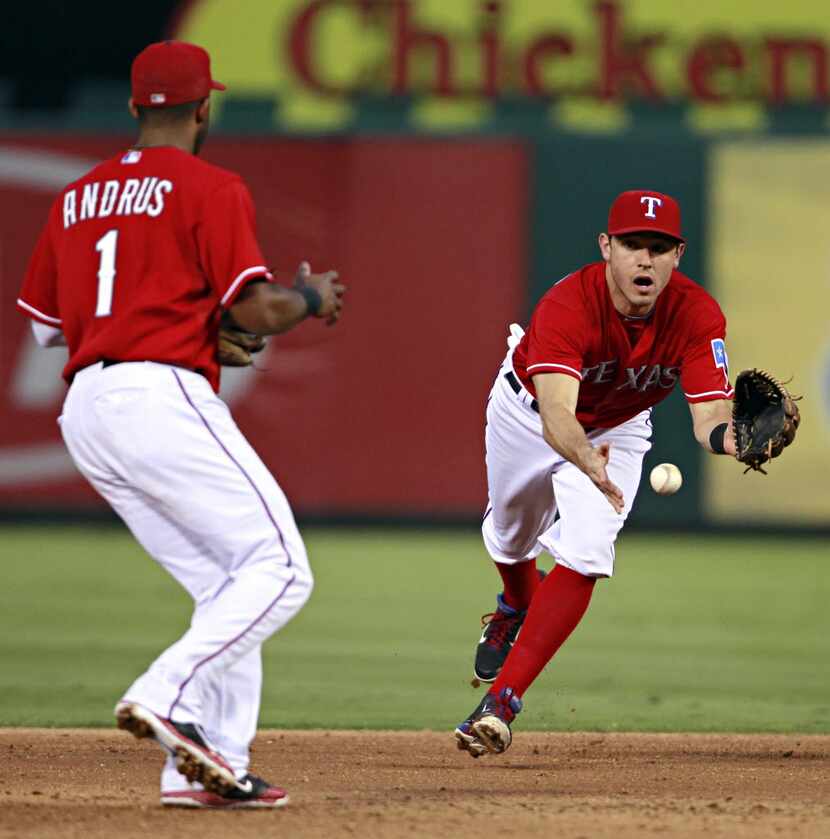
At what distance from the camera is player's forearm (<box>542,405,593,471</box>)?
5203 mm

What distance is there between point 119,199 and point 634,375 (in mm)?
1958

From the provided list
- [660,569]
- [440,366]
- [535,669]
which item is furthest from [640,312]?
[440,366]

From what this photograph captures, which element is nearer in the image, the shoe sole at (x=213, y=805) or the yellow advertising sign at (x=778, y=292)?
the shoe sole at (x=213, y=805)

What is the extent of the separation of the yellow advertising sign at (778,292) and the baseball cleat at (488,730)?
8.35 meters

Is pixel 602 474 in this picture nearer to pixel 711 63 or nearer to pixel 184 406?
pixel 184 406

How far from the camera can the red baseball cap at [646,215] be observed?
218 inches

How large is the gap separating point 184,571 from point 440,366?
9.12 meters

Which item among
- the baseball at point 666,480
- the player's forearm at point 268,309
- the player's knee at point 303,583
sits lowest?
the player's knee at point 303,583

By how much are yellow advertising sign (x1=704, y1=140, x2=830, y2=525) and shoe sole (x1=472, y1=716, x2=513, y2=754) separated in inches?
333

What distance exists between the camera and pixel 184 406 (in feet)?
14.7

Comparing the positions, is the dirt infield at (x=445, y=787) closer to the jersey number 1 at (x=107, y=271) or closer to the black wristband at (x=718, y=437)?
the black wristband at (x=718, y=437)

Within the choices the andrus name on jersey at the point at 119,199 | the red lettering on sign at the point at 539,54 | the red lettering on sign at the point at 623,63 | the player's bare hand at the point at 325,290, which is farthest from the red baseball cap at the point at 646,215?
the red lettering on sign at the point at 539,54

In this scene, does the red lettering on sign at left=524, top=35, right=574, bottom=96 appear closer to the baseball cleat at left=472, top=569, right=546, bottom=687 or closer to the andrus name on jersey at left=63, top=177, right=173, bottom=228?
the baseball cleat at left=472, top=569, right=546, bottom=687

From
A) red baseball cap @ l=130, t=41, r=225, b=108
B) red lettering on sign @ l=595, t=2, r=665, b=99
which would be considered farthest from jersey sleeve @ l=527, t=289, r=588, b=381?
red lettering on sign @ l=595, t=2, r=665, b=99
